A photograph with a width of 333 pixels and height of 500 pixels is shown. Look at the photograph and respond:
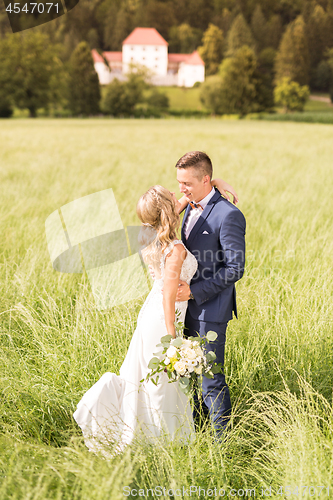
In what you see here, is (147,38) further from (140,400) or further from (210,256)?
(140,400)

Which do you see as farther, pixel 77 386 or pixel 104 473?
pixel 77 386

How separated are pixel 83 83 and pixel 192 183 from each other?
7066 cm

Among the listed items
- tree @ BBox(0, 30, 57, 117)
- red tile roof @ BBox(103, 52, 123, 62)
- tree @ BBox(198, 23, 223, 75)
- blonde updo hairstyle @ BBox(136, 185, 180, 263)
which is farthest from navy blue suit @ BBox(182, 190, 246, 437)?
red tile roof @ BBox(103, 52, 123, 62)

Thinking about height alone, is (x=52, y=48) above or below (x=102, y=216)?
above

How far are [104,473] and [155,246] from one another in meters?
1.11

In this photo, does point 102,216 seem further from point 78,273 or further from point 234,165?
point 234,165

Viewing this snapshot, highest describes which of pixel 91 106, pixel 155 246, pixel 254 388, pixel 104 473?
pixel 91 106

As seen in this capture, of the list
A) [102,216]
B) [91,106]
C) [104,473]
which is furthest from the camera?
[91,106]

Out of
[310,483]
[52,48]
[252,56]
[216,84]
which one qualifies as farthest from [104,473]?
[52,48]

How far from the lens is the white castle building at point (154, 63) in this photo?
63.4m

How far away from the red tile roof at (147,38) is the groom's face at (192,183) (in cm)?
8030

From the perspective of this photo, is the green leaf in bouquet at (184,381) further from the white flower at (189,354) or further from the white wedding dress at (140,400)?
the white wedding dress at (140,400)

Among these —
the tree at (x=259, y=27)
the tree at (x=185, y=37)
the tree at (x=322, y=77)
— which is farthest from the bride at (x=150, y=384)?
the tree at (x=259, y=27)

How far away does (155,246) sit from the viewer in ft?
7.02
